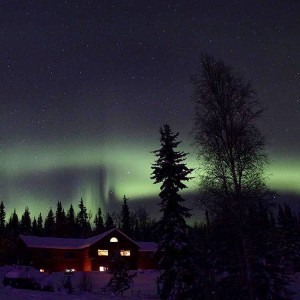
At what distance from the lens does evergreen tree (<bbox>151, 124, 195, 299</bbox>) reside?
1065 inches

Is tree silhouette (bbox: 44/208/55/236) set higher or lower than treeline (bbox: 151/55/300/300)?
higher

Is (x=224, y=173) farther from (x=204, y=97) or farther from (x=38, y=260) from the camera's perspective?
(x=38, y=260)

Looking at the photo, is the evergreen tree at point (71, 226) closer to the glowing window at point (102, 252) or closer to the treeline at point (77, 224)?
the treeline at point (77, 224)

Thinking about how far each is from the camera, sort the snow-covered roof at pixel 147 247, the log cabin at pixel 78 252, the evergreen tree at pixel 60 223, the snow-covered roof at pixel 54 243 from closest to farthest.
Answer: the log cabin at pixel 78 252
the snow-covered roof at pixel 54 243
the snow-covered roof at pixel 147 247
the evergreen tree at pixel 60 223

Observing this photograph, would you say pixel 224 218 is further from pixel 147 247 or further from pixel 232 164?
pixel 147 247

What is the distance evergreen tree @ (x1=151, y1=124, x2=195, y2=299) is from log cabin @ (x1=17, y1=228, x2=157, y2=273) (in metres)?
29.9

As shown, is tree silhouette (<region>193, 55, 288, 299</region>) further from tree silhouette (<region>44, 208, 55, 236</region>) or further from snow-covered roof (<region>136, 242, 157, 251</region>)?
tree silhouette (<region>44, 208, 55, 236</region>)

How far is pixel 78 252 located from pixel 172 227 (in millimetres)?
38077

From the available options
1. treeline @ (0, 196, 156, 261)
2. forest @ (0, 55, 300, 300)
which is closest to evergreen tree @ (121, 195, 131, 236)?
treeline @ (0, 196, 156, 261)

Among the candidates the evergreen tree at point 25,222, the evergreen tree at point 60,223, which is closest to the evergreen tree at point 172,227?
the evergreen tree at point 60,223

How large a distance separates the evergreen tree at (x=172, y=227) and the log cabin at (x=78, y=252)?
1179 inches

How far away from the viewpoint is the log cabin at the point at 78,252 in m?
59.2

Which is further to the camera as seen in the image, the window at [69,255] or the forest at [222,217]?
the window at [69,255]

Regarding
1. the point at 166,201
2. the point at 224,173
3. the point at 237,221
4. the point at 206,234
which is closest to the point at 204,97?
the point at 224,173
